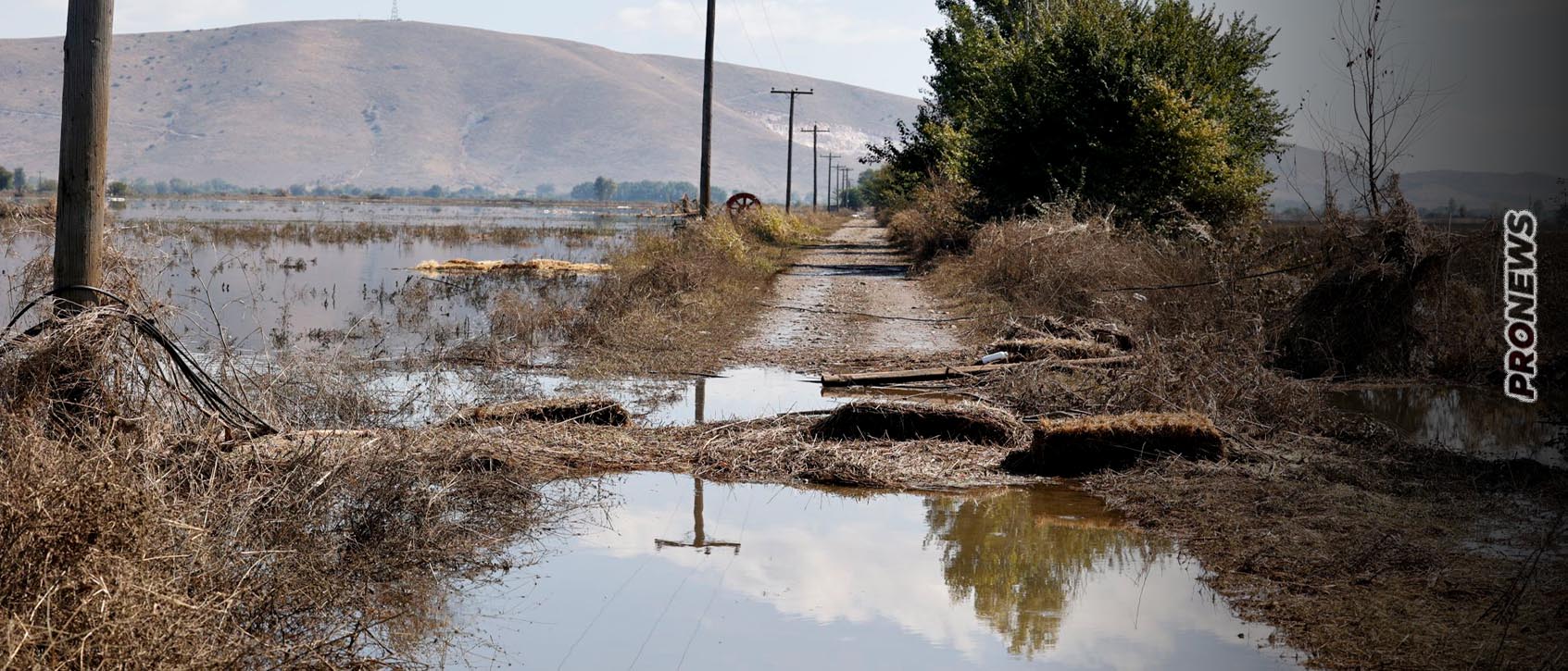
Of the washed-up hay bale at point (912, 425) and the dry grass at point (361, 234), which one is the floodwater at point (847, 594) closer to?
the washed-up hay bale at point (912, 425)

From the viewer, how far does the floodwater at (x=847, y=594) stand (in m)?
5.70

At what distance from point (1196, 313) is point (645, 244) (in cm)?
1462

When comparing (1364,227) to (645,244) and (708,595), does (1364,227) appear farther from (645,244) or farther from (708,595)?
(645,244)

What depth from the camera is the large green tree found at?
981 inches

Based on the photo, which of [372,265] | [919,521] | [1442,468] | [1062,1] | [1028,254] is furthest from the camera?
[372,265]

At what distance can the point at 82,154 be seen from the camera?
7.55 metres

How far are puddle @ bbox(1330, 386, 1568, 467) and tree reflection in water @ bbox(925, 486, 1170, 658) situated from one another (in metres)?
4.22

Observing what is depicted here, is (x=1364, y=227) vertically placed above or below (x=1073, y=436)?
Answer: above

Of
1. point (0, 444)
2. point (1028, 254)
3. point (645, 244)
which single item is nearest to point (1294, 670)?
point (0, 444)

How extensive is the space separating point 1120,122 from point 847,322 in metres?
9.33

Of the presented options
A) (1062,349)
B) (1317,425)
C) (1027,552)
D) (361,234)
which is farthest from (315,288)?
(361,234)

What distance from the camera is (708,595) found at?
21.4 feet

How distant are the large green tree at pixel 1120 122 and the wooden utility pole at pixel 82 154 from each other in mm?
17970

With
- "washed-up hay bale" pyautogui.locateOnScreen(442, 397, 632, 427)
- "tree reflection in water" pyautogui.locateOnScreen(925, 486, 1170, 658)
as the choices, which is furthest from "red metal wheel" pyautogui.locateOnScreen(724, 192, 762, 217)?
"tree reflection in water" pyautogui.locateOnScreen(925, 486, 1170, 658)
